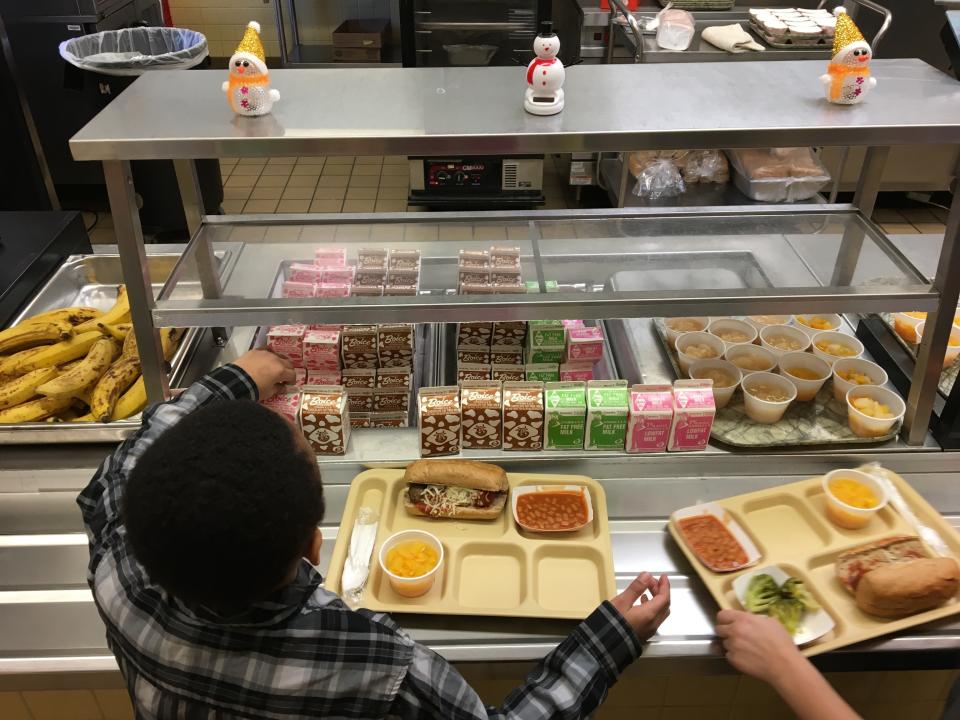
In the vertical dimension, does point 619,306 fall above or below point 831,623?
above

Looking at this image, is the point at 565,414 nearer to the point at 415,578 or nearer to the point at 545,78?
the point at 415,578

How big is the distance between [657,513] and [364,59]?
6.22 meters

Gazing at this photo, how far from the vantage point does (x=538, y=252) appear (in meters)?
2.14

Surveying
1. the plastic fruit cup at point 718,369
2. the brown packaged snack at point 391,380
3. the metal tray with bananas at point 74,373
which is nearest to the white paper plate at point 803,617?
the plastic fruit cup at point 718,369

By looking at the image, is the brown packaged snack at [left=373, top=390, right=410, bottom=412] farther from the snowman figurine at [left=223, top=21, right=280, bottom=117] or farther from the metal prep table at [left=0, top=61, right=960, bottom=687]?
the snowman figurine at [left=223, top=21, right=280, bottom=117]

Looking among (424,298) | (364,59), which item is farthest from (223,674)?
(364,59)

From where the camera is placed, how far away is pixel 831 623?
1.62 meters

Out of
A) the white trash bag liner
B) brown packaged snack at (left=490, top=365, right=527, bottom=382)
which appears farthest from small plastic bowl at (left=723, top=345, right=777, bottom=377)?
the white trash bag liner

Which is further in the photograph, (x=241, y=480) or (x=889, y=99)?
(x=889, y=99)

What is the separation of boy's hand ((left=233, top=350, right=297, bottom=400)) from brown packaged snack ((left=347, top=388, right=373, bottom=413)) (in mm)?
165

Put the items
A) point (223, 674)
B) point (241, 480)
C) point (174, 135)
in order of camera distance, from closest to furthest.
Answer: point (241, 480) < point (223, 674) < point (174, 135)

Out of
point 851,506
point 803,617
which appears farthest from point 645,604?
point 851,506

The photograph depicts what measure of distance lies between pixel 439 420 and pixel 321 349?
0.38 metres

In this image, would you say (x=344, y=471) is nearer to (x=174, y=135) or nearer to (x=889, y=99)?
(x=174, y=135)
